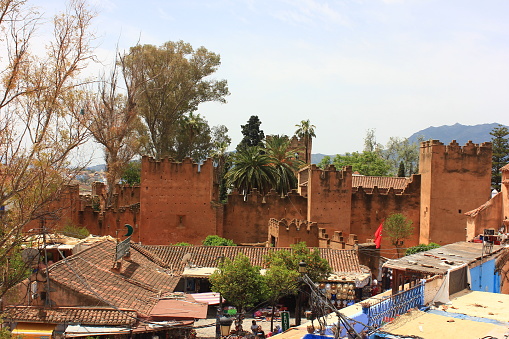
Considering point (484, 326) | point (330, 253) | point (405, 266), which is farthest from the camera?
point (330, 253)

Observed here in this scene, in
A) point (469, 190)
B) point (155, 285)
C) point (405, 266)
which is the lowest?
point (155, 285)

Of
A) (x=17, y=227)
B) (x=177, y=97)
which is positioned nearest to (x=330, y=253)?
(x=17, y=227)

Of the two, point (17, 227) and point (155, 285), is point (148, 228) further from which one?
point (17, 227)

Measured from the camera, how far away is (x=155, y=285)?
64.0 ft

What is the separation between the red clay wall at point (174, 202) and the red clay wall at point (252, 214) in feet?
6.18

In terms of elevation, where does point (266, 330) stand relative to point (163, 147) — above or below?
below

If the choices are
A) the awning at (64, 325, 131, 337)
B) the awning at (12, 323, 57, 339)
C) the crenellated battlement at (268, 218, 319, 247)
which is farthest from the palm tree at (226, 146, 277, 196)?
the awning at (12, 323, 57, 339)

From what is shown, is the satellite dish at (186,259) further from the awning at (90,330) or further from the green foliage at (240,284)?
the awning at (90,330)

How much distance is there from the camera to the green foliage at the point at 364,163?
61.5m

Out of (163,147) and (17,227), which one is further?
(163,147)

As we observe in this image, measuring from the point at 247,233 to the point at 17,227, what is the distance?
77.7 feet

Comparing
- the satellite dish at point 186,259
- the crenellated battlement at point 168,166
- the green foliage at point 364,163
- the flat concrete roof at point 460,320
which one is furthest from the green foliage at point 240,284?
the green foliage at point 364,163

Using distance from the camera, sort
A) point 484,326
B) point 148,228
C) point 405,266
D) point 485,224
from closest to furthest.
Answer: point 484,326 < point 405,266 < point 485,224 < point 148,228

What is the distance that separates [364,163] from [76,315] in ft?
168
